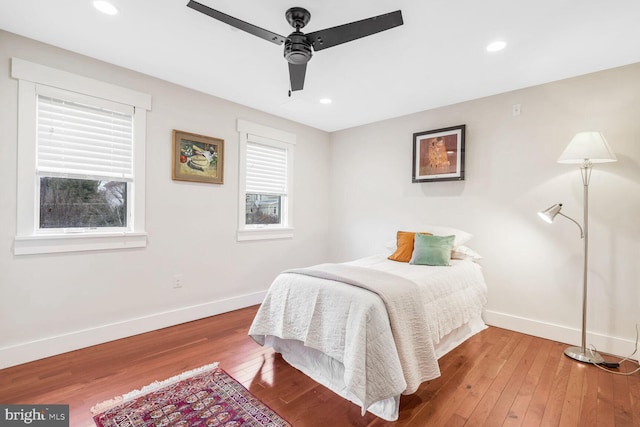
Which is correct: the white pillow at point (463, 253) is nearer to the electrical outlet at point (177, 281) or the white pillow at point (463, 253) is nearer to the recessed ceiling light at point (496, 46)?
the recessed ceiling light at point (496, 46)

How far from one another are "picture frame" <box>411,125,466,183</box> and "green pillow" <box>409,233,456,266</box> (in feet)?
2.89

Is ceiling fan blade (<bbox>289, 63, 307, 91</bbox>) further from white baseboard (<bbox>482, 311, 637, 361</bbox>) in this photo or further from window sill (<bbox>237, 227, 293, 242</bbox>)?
white baseboard (<bbox>482, 311, 637, 361</bbox>)

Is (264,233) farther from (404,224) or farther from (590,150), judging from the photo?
(590,150)

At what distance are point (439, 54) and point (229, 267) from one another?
3.08m

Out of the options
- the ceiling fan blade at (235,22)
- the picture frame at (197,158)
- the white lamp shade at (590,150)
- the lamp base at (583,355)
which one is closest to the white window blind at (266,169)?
Result: the picture frame at (197,158)

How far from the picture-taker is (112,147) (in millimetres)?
2729

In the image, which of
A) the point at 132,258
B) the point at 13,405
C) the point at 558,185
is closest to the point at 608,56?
the point at 558,185

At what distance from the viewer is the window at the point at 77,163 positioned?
2312 mm

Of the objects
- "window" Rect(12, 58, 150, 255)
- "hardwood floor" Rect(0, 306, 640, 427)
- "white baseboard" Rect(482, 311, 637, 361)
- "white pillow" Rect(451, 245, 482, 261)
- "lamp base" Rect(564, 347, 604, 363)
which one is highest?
"window" Rect(12, 58, 150, 255)

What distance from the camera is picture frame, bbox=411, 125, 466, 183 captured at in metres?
3.41

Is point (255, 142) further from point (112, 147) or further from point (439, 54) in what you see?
point (439, 54)

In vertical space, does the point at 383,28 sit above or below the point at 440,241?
above

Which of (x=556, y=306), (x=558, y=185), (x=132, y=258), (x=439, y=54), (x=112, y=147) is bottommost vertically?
(x=556, y=306)

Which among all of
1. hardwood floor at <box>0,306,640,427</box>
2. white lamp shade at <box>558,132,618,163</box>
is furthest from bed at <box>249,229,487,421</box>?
white lamp shade at <box>558,132,618,163</box>
